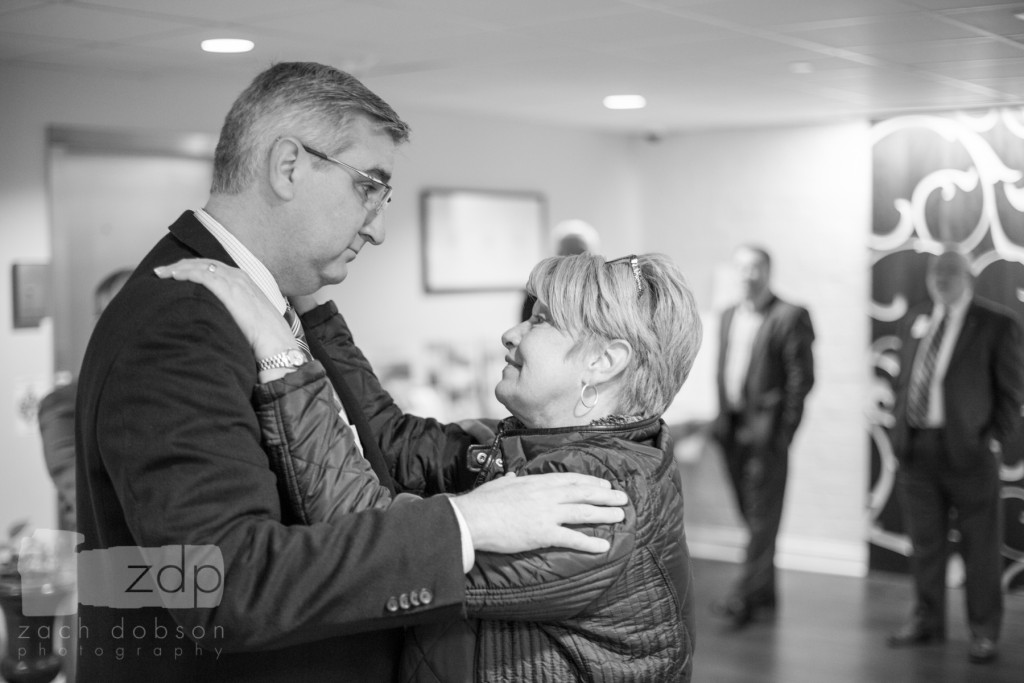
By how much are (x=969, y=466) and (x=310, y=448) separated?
4576 millimetres

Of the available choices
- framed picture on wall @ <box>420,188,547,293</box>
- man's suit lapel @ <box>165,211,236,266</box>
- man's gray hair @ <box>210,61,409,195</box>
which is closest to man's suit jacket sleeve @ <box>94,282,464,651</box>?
man's suit lapel @ <box>165,211,236,266</box>

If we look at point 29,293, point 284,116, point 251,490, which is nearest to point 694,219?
point 29,293

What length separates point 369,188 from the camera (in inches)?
62.2

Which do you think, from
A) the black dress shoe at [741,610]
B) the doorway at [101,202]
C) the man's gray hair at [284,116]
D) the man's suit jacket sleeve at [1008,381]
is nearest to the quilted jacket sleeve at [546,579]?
the man's gray hair at [284,116]

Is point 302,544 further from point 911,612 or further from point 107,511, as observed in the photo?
point 911,612

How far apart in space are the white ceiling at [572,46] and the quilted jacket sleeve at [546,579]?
2.25m

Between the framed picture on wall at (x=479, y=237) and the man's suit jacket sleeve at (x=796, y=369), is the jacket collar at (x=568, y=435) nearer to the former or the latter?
the man's suit jacket sleeve at (x=796, y=369)

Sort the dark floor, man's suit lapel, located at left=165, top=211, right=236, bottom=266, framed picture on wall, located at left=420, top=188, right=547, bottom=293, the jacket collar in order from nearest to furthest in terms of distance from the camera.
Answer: man's suit lapel, located at left=165, top=211, right=236, bottom=266, the jacket collar, the dark floor, framed picture on wall, located at left=420, top=188, right=547, bottom=293

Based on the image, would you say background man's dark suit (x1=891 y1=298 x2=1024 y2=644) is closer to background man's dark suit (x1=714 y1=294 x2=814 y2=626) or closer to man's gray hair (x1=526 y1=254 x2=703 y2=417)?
background man's dark suit (x1=714 y1=294 x2=814 y2=626)

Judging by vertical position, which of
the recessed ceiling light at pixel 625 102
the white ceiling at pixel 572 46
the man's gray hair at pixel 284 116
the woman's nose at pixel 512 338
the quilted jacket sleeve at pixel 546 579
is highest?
the recessed ceiling light at pixel 625 102

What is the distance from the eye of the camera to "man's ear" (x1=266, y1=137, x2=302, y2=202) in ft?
4.87

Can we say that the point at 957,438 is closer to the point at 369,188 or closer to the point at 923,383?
the point at 923,383

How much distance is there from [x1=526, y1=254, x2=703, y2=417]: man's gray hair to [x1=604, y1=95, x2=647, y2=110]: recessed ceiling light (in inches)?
160

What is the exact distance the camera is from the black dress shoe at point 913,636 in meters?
5.29
